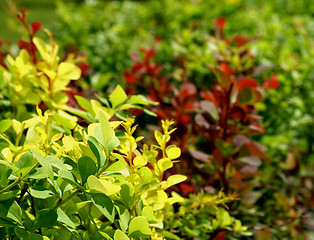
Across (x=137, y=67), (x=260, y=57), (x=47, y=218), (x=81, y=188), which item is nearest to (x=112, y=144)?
(x=81, y=188)

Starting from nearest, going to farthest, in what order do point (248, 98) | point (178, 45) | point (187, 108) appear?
point (248, 98)
point (187, 108)
point (178, 45)

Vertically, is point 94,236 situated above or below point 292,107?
above

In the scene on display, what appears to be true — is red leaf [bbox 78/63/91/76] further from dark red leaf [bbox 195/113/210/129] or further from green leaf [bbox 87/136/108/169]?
green leaf [bbox 87/136/108/169]

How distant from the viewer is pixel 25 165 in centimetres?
106

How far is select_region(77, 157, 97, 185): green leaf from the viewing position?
1.06 m

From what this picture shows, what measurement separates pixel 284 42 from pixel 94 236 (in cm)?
273

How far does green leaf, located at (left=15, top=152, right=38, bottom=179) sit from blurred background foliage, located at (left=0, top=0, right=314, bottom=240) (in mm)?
1088

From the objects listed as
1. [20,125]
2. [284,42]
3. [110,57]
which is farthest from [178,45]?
[20,125]

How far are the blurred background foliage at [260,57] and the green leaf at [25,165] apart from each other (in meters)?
1.09

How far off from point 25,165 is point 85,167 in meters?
0.16

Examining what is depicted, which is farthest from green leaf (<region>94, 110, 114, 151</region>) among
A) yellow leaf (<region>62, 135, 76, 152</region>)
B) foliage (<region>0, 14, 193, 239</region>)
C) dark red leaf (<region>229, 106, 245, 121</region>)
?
dark red leaf (<region>229, 106, 245, 121</region>)

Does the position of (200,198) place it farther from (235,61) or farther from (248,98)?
(235,61)

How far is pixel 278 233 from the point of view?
1.92m

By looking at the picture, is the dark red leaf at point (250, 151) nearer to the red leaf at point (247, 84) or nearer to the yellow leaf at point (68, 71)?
the red leaf at point (247, 84)
